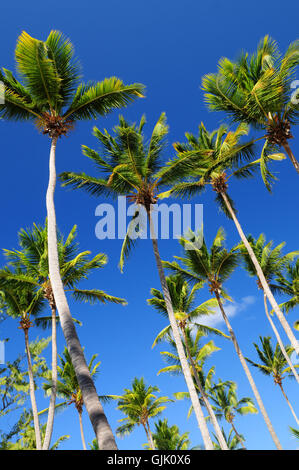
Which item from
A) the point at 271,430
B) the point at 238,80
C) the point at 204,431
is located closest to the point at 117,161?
the point at 238,80

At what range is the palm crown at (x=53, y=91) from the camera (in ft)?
27.9

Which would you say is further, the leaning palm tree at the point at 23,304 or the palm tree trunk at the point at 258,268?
the leaning palm tree at the point at 23,304

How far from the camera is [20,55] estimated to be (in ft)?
27.1

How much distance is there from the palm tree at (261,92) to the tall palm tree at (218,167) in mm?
862

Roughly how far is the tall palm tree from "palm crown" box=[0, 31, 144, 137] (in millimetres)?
3331

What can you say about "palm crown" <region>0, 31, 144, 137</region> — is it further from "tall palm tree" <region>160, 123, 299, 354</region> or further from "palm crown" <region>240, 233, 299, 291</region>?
"palm crown" <region>240, 233, 299, 291</region>

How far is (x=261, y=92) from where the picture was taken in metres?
10.3

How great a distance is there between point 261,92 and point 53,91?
662 cm

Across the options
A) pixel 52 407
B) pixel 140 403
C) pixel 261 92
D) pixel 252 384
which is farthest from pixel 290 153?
pixel 140 403

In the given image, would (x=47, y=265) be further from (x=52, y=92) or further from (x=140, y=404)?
(x=140, y=404)

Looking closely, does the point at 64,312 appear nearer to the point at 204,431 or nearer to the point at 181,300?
the point at 204,431

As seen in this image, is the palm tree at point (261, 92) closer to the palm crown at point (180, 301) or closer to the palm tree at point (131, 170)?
the palm tree at point (131, 170)

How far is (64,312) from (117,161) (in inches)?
314

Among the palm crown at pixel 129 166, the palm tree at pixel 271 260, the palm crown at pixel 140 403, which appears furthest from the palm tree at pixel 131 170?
the palm crown at pixel 140 403
